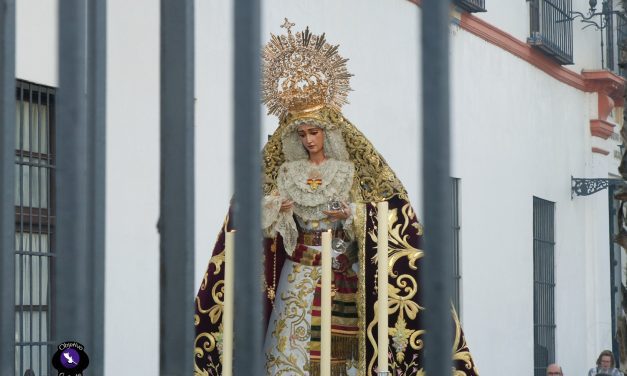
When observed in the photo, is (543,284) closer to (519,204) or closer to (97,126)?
(519,204)

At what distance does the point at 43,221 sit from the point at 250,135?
217 inches

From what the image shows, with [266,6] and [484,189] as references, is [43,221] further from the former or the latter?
[484,189]

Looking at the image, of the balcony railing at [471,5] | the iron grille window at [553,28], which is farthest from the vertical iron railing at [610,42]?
the balcony railing at [471,5]

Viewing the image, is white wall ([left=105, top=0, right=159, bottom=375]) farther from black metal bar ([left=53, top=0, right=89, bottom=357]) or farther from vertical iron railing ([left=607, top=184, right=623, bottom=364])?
vertical iron railing ([left=607, top=184, right=623, bottom=364])

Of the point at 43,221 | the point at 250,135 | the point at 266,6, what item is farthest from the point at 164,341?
the point at 266,6

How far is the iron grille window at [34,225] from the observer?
7352 mm

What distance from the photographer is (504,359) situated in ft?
42.1

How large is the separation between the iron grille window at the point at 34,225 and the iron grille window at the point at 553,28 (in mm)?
7329

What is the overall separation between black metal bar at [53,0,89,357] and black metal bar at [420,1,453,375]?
595mm

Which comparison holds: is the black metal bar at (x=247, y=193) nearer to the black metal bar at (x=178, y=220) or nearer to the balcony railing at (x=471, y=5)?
the black metal bar at (x=178, y=220)

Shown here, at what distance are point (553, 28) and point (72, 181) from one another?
12.8 m

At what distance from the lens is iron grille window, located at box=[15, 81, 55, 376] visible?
7.35 metres

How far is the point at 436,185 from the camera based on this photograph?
2104 millimetres

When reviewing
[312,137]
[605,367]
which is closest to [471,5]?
[605,367]
